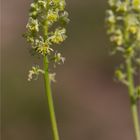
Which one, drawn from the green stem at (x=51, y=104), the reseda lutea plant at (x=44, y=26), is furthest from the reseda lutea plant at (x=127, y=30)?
the green stem at (x=51, y=104)

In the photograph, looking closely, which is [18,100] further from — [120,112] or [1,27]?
[1,27]

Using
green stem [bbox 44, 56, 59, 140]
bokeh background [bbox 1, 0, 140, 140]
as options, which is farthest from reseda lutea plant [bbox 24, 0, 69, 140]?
bokeh background [bbox 1, 0, 140, 140]

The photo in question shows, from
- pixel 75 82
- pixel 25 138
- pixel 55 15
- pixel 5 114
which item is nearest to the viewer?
pixel 55 15

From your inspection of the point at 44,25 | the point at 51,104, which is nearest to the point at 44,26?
the point at 44,25

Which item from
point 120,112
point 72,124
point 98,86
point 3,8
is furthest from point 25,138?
point 3,8

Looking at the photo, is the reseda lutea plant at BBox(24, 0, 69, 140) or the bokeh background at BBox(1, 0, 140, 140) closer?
the reseda lutea plant at BBox(24, 0, 69, 140)

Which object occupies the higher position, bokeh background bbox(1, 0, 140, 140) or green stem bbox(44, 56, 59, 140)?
bokeh background bbox(1, 0, 140, 140)

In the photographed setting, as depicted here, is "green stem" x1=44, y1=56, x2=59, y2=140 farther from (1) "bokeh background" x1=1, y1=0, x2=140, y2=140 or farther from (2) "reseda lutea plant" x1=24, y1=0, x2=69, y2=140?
(1) "bokeh background" x1=1, y1=0, x2=140, y2=140

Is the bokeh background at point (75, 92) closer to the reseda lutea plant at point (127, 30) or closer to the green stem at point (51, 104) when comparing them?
the reseda lutea plant at point (127, 30)
